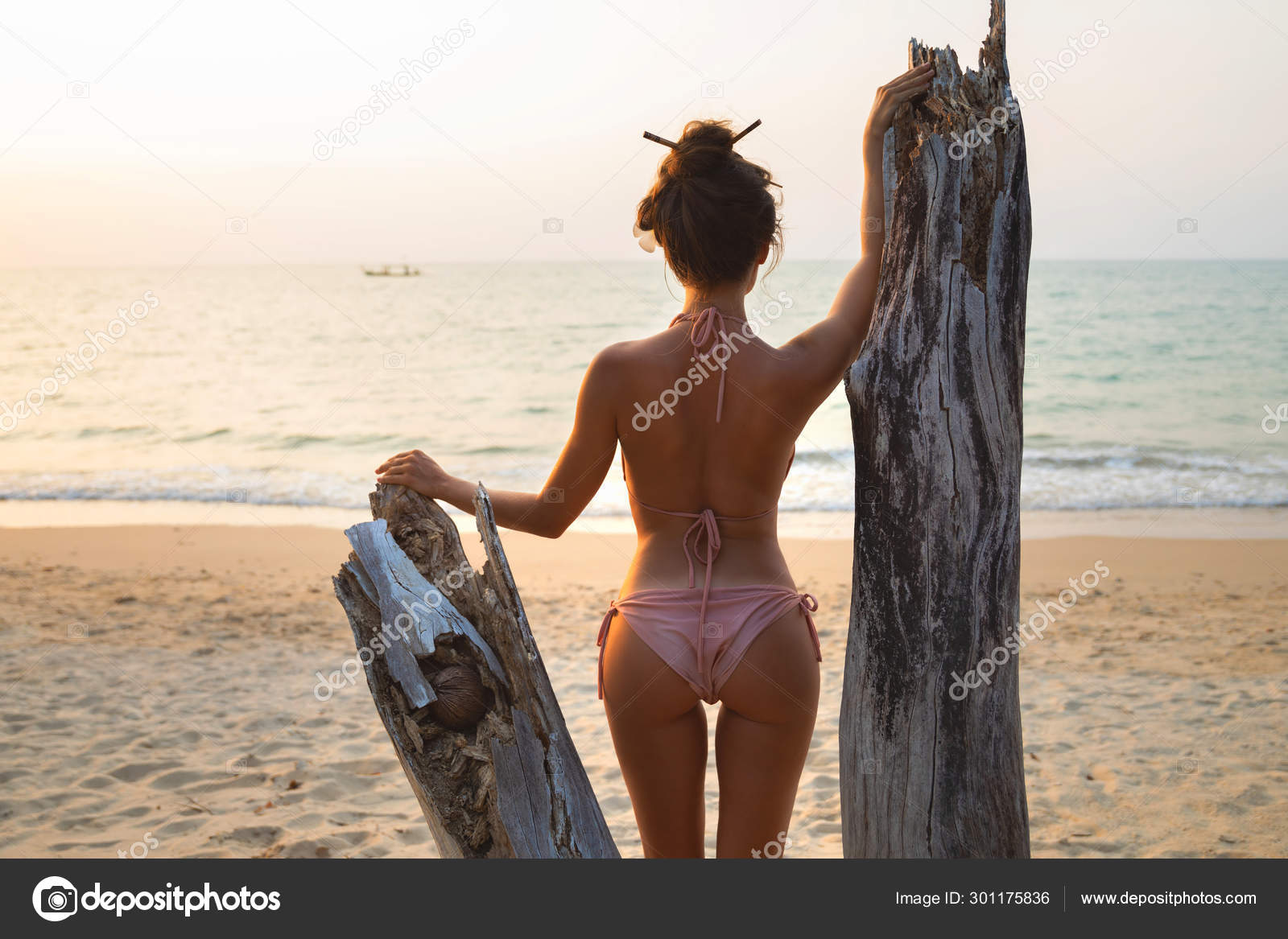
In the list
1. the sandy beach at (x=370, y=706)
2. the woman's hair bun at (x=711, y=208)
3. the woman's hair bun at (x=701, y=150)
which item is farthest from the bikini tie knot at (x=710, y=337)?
the sandy beach at (x=370, y=706)

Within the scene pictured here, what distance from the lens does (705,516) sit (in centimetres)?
243

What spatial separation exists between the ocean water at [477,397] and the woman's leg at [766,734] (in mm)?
1240

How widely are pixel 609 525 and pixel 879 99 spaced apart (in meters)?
8.98

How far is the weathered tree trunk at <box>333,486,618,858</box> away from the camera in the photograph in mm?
2408

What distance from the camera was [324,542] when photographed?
415 inches

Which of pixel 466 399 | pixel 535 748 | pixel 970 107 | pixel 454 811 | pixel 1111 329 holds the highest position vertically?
pixel 1111 329

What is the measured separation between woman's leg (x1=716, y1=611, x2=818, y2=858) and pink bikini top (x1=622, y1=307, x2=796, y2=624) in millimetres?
198

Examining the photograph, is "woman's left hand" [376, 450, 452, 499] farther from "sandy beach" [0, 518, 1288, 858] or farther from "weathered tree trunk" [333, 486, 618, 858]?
"sandy beach" [0, 518, 1288, 858]

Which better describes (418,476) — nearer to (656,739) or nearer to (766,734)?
(656,739)
